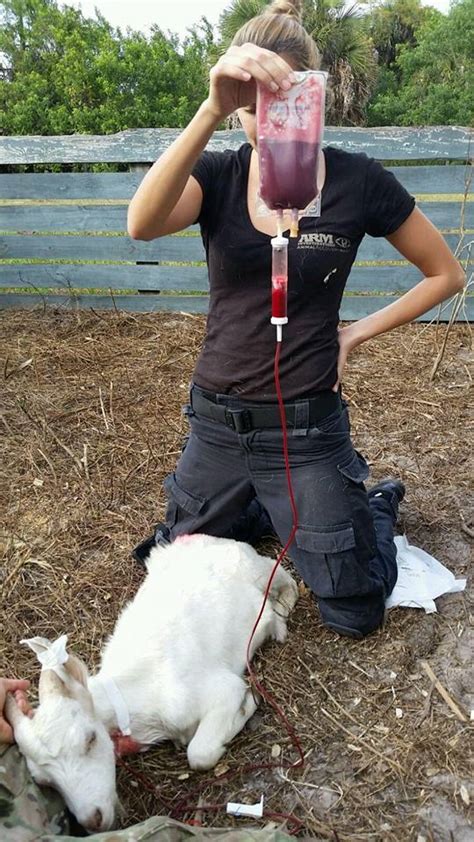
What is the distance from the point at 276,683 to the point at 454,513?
56.1 inches

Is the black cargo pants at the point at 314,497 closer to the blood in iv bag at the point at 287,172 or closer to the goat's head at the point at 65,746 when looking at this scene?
the blood in iv bag at the point at 287,172

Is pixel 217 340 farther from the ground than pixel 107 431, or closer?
farther from the ground

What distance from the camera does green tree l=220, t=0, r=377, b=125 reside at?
19375mm

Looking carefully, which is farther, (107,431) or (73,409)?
(73,409)

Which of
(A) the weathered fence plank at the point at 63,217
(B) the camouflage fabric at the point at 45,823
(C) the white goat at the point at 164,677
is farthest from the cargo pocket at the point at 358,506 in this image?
(A) the weathered fence plank at the point at 63,217

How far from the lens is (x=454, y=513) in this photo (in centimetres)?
362

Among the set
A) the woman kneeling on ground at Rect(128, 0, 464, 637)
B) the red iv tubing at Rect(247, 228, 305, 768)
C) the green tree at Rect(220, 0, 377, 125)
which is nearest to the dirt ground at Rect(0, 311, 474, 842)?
the red iv tubing at Rect(247, 228, 305, 768)

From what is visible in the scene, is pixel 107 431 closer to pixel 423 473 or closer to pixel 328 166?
pixel 423 473

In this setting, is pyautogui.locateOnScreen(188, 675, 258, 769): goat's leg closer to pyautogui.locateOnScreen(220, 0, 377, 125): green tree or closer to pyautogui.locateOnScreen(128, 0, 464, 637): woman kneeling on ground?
pyautogui.locateOnScreen(128, 0, 464, 637): woman kneeling on ground

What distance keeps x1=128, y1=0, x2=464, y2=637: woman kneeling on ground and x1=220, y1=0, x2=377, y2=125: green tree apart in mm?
18039

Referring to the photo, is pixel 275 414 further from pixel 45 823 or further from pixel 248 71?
pixel 45 823

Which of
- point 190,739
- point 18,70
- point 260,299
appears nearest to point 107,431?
point 260,299

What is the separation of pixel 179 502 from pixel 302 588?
0.68 m

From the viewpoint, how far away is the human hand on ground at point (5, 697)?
1.95 metres
